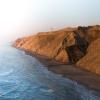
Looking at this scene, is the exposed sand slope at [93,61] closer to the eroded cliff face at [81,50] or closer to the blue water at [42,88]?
the eroded cliff face at [81,50]

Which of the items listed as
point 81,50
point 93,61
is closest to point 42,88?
point 93,61

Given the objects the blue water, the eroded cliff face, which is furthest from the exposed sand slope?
the blue water

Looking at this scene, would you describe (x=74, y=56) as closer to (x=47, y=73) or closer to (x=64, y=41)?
(x=64, y=41)

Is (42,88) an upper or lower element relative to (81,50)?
lower

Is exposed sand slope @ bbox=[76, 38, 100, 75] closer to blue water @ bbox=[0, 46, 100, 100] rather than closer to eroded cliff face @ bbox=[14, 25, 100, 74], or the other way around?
eroded cliff face @ bbox=[14, 25, 100, 74]

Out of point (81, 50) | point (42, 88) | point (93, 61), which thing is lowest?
point (42, 88)

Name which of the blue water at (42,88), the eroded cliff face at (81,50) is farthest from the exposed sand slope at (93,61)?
the blue water at (42,88)

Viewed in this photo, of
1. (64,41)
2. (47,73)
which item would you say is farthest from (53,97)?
(64,41)

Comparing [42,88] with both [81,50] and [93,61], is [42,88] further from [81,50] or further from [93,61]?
[81,50]

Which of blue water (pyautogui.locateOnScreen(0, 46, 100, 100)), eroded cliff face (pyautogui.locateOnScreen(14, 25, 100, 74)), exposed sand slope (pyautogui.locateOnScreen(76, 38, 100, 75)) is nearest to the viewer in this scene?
blue water (pyautogui.locateOnScreen(0, 46, 100, 100))

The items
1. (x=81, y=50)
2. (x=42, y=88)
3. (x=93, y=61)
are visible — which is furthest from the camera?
(x=81, y=50)

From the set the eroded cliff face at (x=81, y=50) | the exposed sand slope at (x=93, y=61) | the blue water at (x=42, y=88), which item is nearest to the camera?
the blue water at (x=42, y=88)
